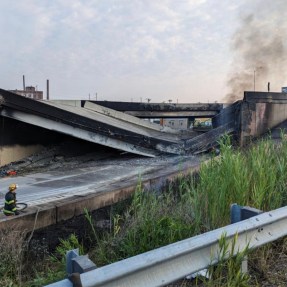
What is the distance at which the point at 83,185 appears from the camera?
7.26 m

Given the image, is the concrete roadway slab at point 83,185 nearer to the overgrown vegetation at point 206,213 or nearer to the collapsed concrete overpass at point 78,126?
the collapsed concrete overpass at point 78,126

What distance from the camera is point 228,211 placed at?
3.57 meters

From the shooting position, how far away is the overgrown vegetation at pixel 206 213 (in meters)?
3.22

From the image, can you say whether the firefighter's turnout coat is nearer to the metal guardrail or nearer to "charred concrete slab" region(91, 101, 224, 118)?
the metal guardrail

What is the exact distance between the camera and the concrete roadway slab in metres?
5.38

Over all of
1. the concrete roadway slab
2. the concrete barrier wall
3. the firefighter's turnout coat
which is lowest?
the concrete roadway slab

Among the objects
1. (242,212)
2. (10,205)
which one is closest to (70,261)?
(242,212)

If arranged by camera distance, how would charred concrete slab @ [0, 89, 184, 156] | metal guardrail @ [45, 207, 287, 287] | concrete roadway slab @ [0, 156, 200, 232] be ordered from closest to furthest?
metal guardrail @ [45, 207, 287, 287] → concrete roadway slab @ [0, 156, 200, 232] → charred concrete slab @ [0, 89, 184, 156]

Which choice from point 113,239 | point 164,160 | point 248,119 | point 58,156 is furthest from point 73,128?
point 113,239

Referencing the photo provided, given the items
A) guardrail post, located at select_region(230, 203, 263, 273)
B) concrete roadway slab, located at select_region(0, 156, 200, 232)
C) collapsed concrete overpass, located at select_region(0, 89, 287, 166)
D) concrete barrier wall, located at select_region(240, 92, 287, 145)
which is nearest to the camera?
guardrail post, located at select_region(230, 203, 263, 273)

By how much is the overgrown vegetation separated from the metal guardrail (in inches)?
7.3

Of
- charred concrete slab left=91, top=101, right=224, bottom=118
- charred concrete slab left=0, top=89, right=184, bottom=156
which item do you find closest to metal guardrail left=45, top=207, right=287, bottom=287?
charred concrete slab left=0, top=89, right=184, bottom=156

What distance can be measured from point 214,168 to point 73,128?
6.48 meters

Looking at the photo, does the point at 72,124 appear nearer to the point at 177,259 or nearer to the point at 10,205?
the point at 10,205
